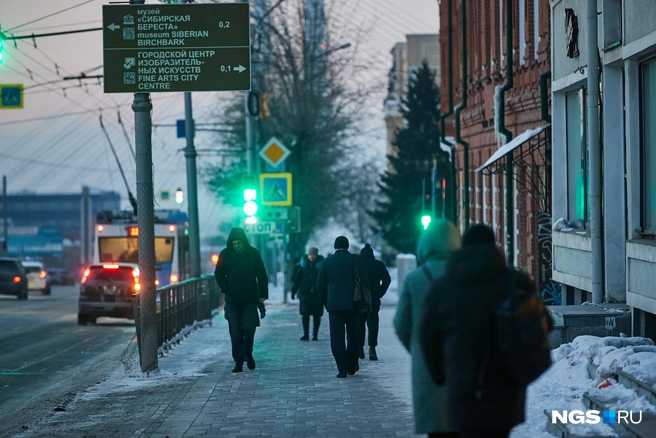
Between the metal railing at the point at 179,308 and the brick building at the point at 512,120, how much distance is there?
5916mm

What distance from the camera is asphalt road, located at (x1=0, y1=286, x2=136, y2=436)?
12742 mm

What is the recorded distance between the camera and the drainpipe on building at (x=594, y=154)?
1420cm

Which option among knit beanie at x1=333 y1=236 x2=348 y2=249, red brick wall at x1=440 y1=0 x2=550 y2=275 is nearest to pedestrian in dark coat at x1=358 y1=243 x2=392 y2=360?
knit beanie at x1=333 y1=236 x2=348 y2=249

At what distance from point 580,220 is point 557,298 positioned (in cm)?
210

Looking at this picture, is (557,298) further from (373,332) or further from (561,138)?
(373,332)

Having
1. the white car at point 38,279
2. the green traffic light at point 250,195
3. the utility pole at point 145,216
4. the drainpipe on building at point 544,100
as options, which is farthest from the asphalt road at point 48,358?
the white car at point 38,279

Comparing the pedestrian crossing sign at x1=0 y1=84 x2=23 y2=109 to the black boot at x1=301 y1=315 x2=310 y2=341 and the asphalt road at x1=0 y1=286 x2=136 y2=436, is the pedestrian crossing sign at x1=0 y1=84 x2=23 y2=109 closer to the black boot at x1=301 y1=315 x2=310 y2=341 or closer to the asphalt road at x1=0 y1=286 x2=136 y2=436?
the asphalt road at x1=0 y1=286 x2=136 y2=436

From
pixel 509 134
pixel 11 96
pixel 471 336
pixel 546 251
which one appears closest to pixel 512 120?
pixel 509 134

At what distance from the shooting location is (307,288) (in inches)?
787

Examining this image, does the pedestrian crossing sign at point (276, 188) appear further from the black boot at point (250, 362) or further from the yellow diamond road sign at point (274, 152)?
the black boot at point (250, 362)

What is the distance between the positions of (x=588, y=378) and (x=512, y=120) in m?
13.8

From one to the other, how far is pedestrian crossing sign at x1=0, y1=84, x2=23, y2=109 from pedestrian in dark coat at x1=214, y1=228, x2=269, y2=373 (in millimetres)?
16200

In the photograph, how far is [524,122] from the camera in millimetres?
22641

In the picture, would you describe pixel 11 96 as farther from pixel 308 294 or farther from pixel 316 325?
pixel 316 325
